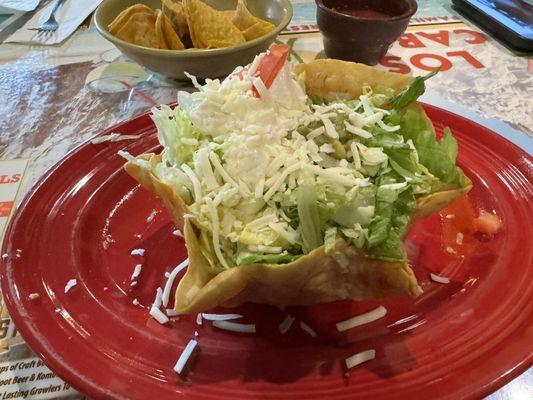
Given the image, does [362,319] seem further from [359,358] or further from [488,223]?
[488,223]

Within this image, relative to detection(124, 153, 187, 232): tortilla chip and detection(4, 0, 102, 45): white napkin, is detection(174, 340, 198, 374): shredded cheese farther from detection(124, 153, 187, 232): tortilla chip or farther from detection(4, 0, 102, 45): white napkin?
detection(4, 0, 102, 45): white napkin

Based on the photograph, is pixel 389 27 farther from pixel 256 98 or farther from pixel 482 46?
pixel 256 98

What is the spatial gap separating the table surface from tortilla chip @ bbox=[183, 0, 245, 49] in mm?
271

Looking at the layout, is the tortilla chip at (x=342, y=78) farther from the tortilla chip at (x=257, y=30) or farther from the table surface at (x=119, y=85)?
the tortilla chip at (x=257, y=30)

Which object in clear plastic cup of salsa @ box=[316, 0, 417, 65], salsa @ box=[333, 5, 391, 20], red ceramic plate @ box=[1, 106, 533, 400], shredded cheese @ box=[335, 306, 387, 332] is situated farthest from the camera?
salsa @ box=[333, 5, 391, 20]

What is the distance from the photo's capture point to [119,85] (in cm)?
205

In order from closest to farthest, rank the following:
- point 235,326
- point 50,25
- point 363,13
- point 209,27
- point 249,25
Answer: point 235,326, point 209,27, point 249,25, point 363,13, point 50,25

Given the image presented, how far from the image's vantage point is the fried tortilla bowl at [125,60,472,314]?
2.79 ft

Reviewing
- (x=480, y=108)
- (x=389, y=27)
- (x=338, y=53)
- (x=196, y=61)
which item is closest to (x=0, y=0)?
(x=196, y=61)

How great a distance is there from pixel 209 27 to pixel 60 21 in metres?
1.14

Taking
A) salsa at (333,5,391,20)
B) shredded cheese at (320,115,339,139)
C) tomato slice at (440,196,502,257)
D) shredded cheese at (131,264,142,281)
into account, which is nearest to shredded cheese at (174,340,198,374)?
shredded cheese at (131,264,142,281)

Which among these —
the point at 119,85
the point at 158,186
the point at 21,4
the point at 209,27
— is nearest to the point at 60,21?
the point at 21,4

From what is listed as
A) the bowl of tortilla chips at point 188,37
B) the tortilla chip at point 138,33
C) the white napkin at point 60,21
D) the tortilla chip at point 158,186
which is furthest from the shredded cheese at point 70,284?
the white napkin at point 60,21

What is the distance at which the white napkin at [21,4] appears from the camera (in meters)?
2.51
